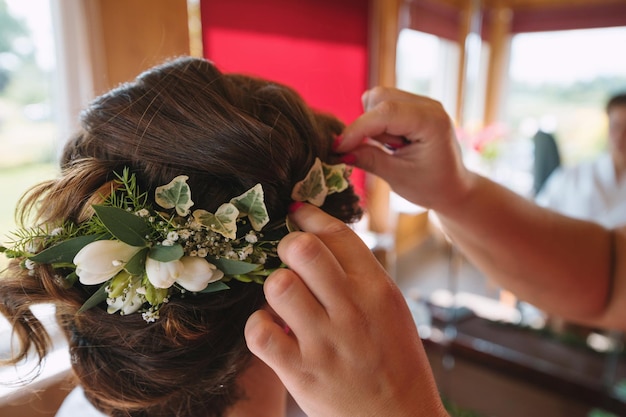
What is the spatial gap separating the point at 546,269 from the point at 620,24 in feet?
9.06

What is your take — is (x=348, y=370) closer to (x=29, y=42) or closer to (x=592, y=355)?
(x=29, y=42)

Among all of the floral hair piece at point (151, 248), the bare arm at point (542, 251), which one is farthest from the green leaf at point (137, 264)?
the bare arm at point (542, 251)

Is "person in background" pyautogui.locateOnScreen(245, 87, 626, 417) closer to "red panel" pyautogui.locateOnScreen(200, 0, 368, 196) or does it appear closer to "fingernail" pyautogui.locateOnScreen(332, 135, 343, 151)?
"fingernail" pyautogui.locateOnScreen(332, 135, 343, 151)

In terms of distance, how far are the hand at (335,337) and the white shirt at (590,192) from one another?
2.19 m

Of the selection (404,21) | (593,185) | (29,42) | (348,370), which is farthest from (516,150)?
(348,370)

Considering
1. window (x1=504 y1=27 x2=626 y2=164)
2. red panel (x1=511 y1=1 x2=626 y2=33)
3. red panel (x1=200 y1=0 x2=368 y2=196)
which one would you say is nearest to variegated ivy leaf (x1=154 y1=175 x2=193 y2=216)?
red panel (x1=200 y1=0 x2=368 y2=196)

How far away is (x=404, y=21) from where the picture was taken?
320 cm

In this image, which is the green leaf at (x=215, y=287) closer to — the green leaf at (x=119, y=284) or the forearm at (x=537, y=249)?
the green leaf at (x=119, y=284)

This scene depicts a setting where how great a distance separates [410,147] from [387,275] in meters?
0.45

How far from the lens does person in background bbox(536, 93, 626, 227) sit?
7.88 ft

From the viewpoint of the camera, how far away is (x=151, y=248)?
0.54 m

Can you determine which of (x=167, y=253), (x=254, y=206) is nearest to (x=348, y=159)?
(x=254, y=206)

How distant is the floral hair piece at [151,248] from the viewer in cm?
52

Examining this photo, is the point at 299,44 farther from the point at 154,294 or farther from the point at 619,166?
the point at 154,294
